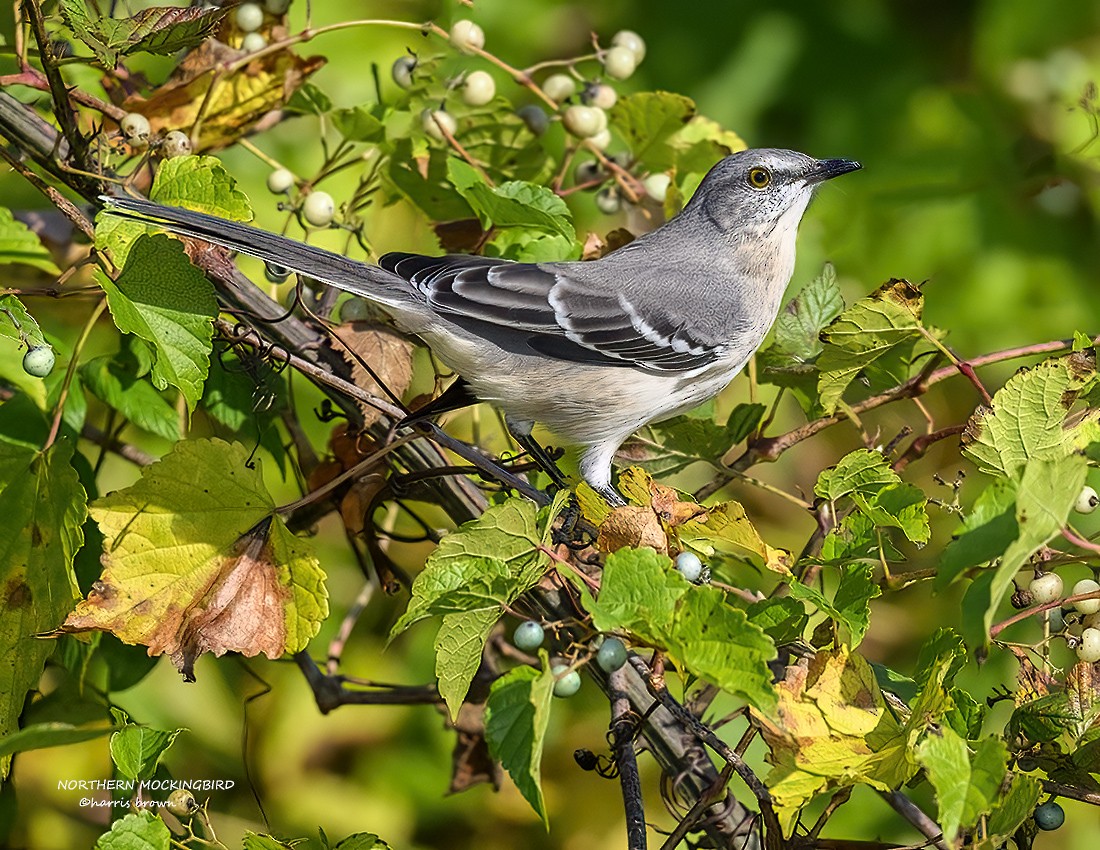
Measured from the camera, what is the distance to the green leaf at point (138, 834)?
166 centimetres

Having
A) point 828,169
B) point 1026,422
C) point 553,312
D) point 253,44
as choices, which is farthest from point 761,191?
point 1026,422

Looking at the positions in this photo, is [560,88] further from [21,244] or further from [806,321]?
[21,244]

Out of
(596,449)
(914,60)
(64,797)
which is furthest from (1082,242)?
(64,797)

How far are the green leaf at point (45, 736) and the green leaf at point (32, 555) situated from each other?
0.72 m

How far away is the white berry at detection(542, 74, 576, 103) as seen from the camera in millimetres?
3109

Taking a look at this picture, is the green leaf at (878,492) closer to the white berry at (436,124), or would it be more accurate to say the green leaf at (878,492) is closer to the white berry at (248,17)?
the white berry at (436,124)

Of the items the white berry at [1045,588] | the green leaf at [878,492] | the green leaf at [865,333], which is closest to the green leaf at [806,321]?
the green leaf at [865,333]

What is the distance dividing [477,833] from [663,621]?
2.17m

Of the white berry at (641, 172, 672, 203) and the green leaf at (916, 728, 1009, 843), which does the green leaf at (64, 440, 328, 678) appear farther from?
the white berry at (641, 172, 672, 203)

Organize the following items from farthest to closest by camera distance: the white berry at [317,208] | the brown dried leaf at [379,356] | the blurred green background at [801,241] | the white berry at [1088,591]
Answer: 1. the blurred green background at [801,241]
2. the white berry at [317,208]
3. the brown dried leaf at [379,356]
4. the white berry at [1088,591]

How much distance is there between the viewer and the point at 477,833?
11.6 ft

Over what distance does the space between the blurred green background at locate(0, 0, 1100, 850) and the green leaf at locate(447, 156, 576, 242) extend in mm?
798

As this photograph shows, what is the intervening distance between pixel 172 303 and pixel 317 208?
2.30 feet

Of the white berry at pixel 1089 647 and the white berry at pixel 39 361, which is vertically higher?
the white berry at pixel 39 361
